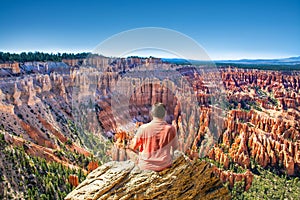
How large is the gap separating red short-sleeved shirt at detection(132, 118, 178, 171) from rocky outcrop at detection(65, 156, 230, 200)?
193 millimetres

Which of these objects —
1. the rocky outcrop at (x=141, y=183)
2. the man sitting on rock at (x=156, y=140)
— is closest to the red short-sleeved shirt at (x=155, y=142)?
the man sitting on rock at (x=156, y=140)

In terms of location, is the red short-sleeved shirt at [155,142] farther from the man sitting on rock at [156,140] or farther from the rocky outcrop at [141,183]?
the rocky outcrop at [141,183]

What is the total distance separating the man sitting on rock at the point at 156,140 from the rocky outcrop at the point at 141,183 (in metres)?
0.21

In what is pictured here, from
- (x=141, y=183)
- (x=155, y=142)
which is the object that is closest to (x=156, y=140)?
(x=155, y=142)

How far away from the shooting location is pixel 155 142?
2873mm

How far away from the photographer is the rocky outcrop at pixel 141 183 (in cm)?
310

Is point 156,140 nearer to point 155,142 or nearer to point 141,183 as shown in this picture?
point 155,142

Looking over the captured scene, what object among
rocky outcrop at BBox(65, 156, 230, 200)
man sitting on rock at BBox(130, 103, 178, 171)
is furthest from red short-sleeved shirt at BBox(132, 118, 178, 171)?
rocky outcrop at BBox(65, 156, 230, 200)

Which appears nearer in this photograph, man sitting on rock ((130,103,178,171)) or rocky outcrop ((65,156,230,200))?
man sitting on rock ((130,103,178,171))

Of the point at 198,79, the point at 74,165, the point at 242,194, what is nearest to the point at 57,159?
the point at 74,165

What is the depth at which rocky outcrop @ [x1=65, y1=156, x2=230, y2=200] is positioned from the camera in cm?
310

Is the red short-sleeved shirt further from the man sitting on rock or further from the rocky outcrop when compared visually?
the rocky outcrop

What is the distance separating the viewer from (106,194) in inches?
122

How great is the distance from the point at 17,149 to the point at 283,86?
31811 mm
